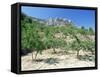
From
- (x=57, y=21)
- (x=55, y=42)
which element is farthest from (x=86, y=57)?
(x=57, y=21)

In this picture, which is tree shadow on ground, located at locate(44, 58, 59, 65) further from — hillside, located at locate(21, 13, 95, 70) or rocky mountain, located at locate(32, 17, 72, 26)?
rocky mountain, located at locate(32, 17, 72, 26)

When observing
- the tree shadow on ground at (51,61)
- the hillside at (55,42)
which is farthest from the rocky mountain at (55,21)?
the tree shadow on ground at (51,61)

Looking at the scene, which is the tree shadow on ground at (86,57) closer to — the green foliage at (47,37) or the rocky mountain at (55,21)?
the green foliage at (47,37)

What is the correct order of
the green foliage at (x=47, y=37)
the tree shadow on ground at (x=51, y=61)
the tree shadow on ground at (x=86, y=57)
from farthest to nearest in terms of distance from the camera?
the tree shadow on ground at (x=86, y=57), the tree shadow on ground at (x=51, y=61), the green foliage at (x=47, y=37)

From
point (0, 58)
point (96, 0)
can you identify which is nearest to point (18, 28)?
point (0, 58)

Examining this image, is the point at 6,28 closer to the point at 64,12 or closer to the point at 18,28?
the point at 18,28

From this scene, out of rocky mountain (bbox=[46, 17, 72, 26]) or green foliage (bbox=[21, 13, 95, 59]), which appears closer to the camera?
green foliage (bbox=[21, 13, 95, 59])

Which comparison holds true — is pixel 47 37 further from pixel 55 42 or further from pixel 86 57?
pixel 86 57

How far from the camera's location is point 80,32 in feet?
9.50

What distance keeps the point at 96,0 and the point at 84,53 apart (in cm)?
58

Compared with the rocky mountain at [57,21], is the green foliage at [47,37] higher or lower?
lower

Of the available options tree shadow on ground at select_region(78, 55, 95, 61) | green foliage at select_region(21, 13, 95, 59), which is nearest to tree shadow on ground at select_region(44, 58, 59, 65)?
green foliage at select_region(21, 13, 95, 59)

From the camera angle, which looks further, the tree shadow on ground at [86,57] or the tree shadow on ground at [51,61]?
the tree shadow on ground at [86,57]

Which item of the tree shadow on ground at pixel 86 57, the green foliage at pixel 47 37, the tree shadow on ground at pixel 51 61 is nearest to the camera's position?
the green foliage at pixel 47 37
